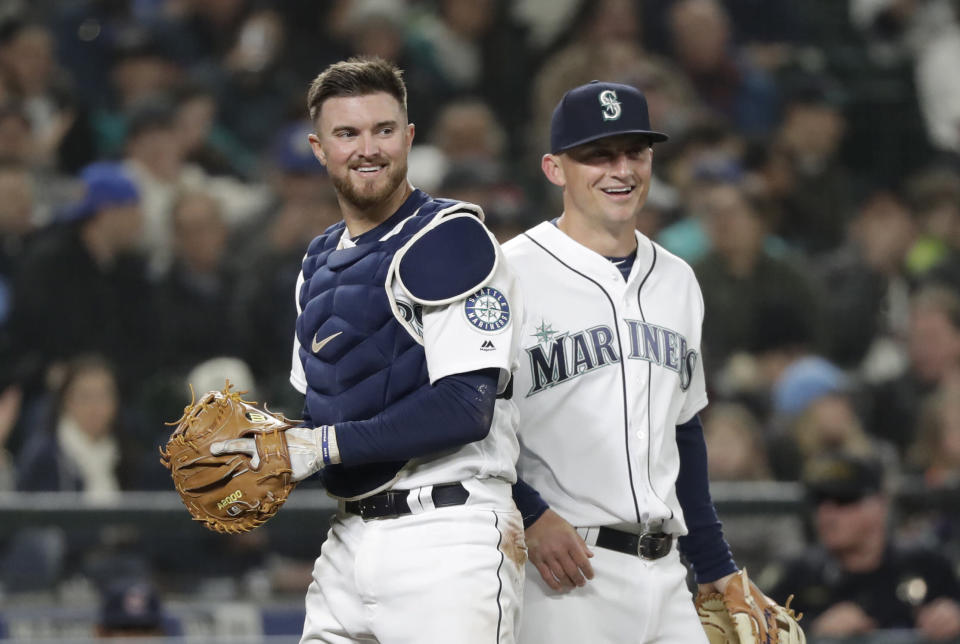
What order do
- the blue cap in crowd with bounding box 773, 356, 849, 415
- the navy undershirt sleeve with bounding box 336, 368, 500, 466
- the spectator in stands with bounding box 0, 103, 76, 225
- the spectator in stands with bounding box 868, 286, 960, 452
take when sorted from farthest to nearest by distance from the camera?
the spectator in stands with bounding box 868, 286, 960, 452
the spectator in stands with bounding box 0, 103, 76, 225
the blue cap in crowd with bounding box 773, 356, 849, 415
the navy undershirt sleeve with bounding box 336, 368, 500, 466

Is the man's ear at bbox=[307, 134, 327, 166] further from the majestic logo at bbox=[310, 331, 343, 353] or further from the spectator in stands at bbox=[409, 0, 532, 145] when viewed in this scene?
the spectator in stands at bbox=[409, 0, 532, 145]

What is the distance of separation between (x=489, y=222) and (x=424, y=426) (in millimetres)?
3998

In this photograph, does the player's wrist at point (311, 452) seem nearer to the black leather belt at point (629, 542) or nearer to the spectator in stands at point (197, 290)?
the black leather belt at point (629, 542)

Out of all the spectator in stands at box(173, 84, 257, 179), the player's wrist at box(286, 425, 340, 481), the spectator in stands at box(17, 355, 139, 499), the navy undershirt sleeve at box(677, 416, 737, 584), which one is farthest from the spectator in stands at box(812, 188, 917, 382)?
the player's wrist at box(286, 425, 340, 481)

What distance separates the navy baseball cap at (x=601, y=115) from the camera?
343 centimetres

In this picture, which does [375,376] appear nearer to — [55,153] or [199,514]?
[199,514]

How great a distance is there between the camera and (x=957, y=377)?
6977mm

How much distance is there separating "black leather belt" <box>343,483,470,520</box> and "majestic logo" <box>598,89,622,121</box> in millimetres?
989

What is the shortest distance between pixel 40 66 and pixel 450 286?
535cm

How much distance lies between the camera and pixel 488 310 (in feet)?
9.64

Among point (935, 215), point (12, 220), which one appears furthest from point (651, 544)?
point (935, 215)

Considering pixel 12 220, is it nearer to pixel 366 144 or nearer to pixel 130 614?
pixel 130 614

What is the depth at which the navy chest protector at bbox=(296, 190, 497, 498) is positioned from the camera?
2.94 metres

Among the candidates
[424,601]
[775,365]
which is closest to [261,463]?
[424,601]
